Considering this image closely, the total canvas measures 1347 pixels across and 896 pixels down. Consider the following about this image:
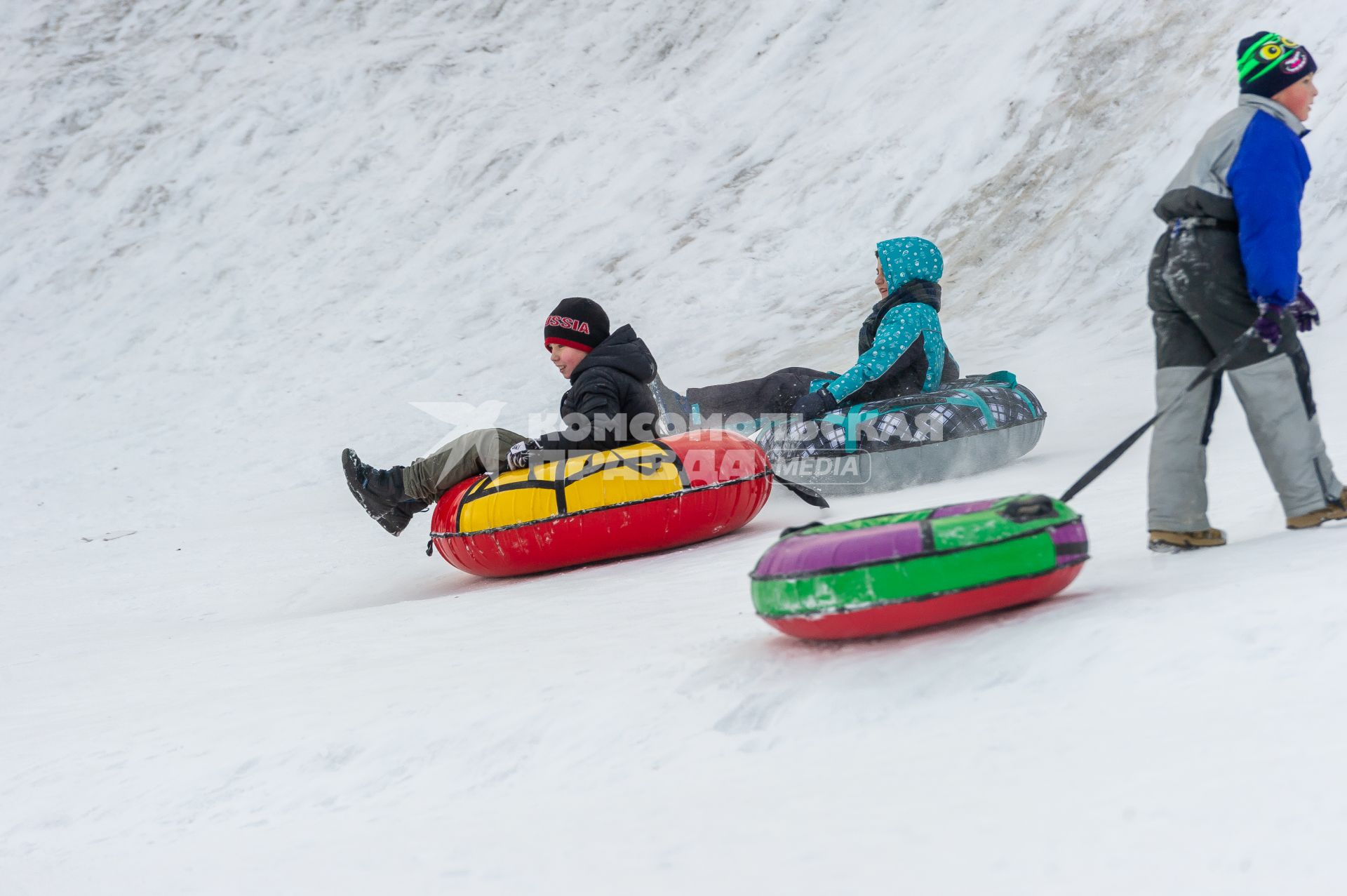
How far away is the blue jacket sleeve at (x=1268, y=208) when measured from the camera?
3.38 meters

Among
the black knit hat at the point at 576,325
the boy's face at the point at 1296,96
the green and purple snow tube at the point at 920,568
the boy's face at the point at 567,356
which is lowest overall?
the green and purple snow tube at the point at 920,568

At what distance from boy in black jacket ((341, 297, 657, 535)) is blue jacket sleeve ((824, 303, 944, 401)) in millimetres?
1191

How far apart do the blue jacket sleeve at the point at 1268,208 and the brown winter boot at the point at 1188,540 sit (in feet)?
2.23

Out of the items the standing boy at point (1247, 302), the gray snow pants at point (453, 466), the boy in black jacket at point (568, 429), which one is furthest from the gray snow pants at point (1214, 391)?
the gray snow pants at point (453, 466)

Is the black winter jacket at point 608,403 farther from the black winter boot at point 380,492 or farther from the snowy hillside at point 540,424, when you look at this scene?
the black winter boot at point 380,492

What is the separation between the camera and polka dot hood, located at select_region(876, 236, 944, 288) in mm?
6418

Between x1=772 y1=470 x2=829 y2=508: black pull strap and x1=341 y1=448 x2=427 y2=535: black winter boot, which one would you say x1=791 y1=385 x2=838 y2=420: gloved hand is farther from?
x1=341 y1=448 x2=427 y2=535: black winter boot

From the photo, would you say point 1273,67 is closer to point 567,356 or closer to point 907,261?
point 907,261

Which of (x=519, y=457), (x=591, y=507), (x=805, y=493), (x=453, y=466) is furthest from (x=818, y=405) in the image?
(x=453, y=466)

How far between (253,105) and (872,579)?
1670 cm

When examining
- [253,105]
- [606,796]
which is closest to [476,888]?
[606,796]

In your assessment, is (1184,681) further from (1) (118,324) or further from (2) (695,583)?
(1) (118,324)

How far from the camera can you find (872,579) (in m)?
2.83

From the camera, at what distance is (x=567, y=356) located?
18.9 ft
